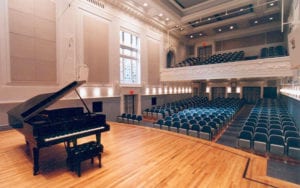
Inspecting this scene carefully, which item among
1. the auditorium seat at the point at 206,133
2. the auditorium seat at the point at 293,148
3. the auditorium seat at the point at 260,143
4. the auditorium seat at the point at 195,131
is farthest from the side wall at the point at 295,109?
the auditorium seat at the point at 195,131

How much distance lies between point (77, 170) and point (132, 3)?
9772mm

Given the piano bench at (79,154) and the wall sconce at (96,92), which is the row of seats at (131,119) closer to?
the wall sconce at (96,92)

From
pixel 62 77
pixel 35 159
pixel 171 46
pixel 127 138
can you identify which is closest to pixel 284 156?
pixel 127 138

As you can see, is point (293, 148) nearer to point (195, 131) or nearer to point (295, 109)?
point (195, 131)

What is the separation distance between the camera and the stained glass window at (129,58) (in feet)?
34.2

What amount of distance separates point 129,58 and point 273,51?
1170 centimetres

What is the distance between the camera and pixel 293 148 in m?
4.01

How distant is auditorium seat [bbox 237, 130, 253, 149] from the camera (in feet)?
15.0

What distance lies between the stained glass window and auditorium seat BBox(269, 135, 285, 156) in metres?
7.98

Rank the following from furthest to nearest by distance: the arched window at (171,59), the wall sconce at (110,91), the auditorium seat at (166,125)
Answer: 1. the arched window at (171,59)
2. the wall sconce at (110,91)
3. the auditorium seat at (166,125)

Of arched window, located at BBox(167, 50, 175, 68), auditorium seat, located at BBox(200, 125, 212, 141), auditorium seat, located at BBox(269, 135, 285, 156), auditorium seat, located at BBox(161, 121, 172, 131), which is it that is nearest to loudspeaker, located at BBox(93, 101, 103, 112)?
auditorium seat, located at BBox(161, 121, 172, 131)

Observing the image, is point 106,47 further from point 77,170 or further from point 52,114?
point 77,170

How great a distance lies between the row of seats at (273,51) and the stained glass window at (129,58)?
10.2m

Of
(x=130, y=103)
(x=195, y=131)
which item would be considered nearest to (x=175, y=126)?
(x=195, y=131)
